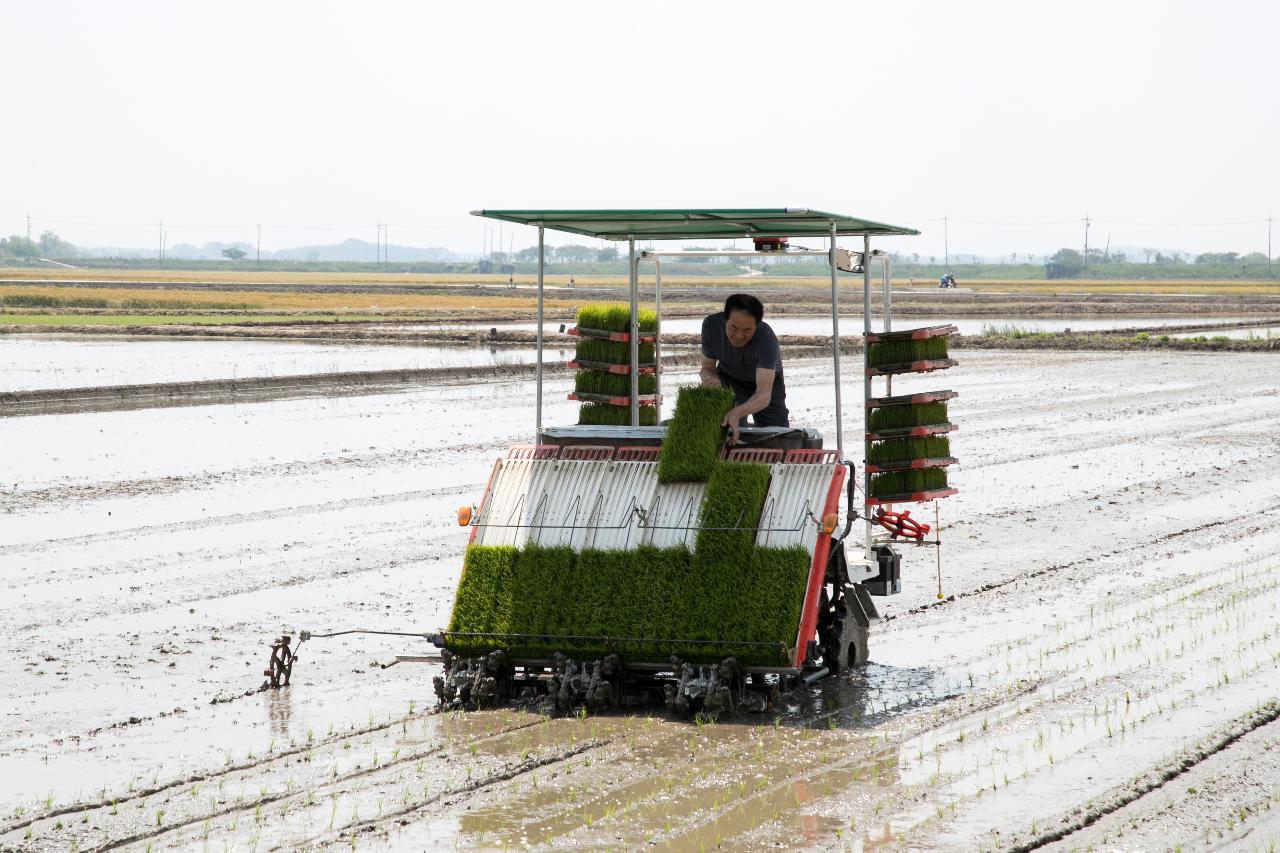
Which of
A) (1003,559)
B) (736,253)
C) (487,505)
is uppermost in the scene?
(736,253)

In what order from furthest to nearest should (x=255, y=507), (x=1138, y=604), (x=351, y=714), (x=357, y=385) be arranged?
(x=357, y=385) → (x=255, y=507) → (x=1138, y=604) → (x=351, y=714)

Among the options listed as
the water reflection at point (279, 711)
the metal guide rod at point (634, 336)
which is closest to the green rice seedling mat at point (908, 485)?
the metal guide rod at point (634, 336)

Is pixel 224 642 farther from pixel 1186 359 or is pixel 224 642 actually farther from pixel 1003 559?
pixel 1186 359

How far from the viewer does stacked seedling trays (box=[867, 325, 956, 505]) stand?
9.76 metres

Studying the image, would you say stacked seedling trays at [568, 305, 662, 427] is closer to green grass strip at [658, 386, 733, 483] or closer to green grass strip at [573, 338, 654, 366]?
green grass strip at [573, 338, 654, 366]

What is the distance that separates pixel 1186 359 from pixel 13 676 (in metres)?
36.7

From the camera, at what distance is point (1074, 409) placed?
28312mm

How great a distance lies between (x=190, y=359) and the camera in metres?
37.9

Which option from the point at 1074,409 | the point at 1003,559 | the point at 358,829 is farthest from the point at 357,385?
the point at 358,829

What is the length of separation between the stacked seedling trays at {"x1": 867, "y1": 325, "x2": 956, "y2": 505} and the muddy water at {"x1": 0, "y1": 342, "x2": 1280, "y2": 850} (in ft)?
3.66

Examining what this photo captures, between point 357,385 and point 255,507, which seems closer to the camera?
point 255,507

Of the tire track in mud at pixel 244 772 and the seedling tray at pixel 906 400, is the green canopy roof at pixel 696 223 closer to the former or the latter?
the seedling tray at pixel 906 400

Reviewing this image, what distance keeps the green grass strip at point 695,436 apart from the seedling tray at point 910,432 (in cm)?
109

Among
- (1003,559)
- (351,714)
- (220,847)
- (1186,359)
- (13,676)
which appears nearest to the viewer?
(220,847)
